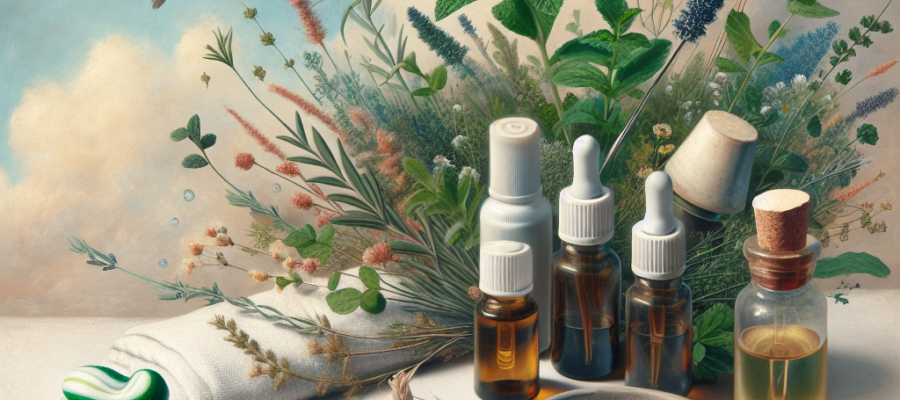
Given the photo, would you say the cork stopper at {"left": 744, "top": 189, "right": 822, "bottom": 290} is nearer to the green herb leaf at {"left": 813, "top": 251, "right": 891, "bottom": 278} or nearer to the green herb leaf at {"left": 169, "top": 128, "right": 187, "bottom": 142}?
the green herb leaf at {"left": 813, "top": 251, "right": 891, "bottom": 278}

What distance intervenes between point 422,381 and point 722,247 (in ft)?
0.94

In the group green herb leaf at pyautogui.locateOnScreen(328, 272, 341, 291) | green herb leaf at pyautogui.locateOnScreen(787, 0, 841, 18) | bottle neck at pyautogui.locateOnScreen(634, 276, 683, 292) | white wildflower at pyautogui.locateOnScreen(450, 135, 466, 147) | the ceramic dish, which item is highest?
green herb leaf at pyautogui.locateOnScreen(787, 0, 841, 18)

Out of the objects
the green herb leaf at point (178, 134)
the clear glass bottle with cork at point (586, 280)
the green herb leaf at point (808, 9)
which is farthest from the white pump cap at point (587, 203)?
the green herb leaf at point (178, 134)

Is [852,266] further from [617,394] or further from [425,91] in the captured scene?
[425,91]

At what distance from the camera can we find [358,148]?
74 centimetres

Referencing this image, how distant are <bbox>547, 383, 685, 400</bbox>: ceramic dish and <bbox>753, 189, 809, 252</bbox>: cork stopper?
5.2 inches

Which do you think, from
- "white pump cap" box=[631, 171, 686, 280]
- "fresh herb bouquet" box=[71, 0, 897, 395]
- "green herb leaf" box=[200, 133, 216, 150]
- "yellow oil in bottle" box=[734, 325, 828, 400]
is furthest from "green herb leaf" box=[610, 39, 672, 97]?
"green herb leaf" box=[200, 133, 216, 150]

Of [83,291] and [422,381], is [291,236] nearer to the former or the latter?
[422,381]

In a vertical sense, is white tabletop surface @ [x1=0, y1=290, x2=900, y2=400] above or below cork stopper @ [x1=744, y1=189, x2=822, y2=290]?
below

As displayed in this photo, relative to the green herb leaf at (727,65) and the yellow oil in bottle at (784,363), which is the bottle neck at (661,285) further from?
the green herb leaf at (727,65)

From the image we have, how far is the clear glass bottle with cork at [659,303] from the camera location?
60cm

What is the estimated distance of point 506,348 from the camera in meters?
0.64

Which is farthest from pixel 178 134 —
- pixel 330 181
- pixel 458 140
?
pixel 458 140

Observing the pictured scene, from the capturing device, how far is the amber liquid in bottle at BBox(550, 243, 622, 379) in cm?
66
